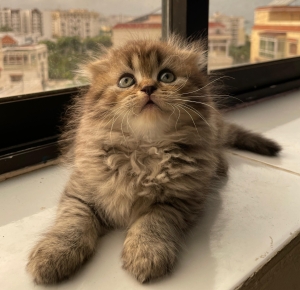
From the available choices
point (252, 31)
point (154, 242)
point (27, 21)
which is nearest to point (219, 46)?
point (252, 31)

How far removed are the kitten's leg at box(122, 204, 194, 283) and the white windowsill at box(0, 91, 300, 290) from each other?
0.02m

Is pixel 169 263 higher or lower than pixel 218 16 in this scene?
lower

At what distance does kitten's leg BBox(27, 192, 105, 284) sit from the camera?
2.38ft

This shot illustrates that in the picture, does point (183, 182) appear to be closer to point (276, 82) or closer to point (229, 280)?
point (229, 280)

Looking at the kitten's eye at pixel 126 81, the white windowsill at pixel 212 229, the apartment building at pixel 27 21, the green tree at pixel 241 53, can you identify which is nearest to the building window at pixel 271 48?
the green tree at pixel 241 53

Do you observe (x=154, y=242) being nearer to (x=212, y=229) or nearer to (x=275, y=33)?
(x=212, y=229)

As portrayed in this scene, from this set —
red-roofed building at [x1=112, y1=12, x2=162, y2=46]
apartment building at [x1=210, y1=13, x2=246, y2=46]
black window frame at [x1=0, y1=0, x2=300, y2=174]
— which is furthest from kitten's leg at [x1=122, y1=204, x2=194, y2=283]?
apartment building at [x1=210, y1=13, x2=246, y2=46]

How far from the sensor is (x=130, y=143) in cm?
92

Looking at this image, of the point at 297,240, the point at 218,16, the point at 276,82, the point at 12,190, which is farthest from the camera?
the point at 276,82

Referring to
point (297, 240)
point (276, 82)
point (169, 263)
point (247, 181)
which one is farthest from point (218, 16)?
point (169, 263)

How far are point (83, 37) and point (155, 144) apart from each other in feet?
2.11

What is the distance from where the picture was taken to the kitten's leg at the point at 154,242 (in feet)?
2.40

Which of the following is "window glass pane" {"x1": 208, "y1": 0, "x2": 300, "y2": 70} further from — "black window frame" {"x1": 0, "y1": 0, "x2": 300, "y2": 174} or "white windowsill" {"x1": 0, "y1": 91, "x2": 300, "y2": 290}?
"white windowsill" {"x1": 0, "y1": 91, "x2": 300, "y2": 290}

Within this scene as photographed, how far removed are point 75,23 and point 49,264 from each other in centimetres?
89
